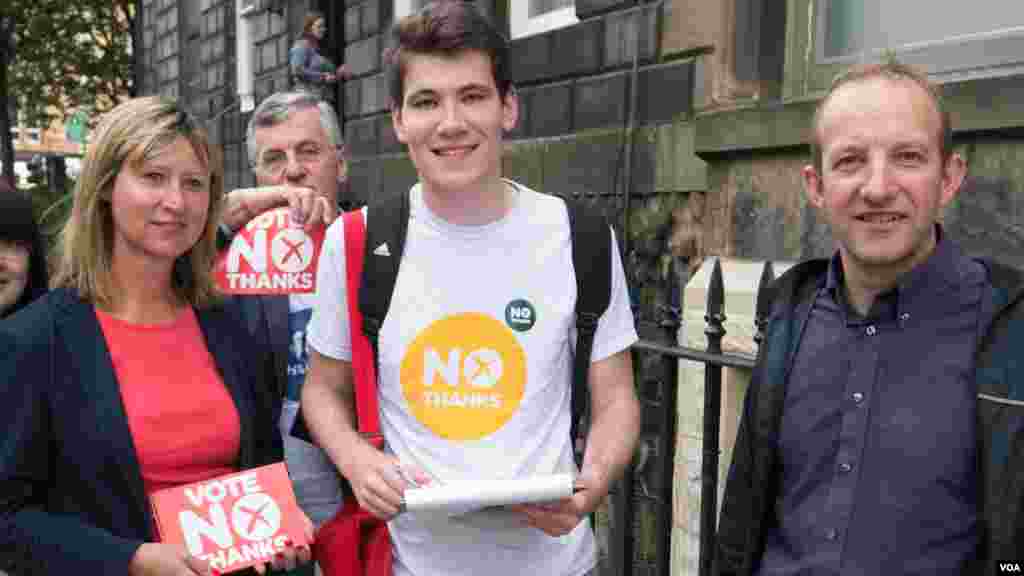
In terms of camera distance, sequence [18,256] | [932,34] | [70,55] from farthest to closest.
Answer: [70,55], [932,34], [18,256]

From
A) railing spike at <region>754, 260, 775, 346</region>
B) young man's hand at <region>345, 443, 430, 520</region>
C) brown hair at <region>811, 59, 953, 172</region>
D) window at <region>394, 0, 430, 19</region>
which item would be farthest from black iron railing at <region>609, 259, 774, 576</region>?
window at <region>394, 0, 430, 19</region>

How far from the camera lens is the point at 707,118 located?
4.30m

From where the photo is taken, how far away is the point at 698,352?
3031mm

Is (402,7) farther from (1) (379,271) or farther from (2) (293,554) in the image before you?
(2) (293,554)

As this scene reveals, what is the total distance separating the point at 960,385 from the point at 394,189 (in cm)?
644

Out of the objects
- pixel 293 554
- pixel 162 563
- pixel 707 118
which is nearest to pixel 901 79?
pixel 293 554

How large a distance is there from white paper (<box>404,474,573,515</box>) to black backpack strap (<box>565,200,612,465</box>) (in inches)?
10.6

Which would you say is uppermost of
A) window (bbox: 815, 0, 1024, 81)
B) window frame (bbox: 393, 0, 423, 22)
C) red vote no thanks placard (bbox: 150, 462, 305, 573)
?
window frame (bbox: 393, 0, 423, 22)

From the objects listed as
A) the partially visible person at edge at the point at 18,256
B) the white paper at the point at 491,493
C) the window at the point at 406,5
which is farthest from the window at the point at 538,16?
the white paper at the point at 491,493

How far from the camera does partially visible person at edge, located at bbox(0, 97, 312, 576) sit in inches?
81.3

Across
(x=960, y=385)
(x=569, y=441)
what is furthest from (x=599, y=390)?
(x=960, y=385)

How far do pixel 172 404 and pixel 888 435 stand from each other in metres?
1.38

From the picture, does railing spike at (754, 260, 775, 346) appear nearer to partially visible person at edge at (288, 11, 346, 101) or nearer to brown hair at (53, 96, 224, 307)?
brown hair at (53, 96, 224, 307)

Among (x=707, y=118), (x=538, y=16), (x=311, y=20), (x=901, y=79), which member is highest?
(x=311, y=20)
